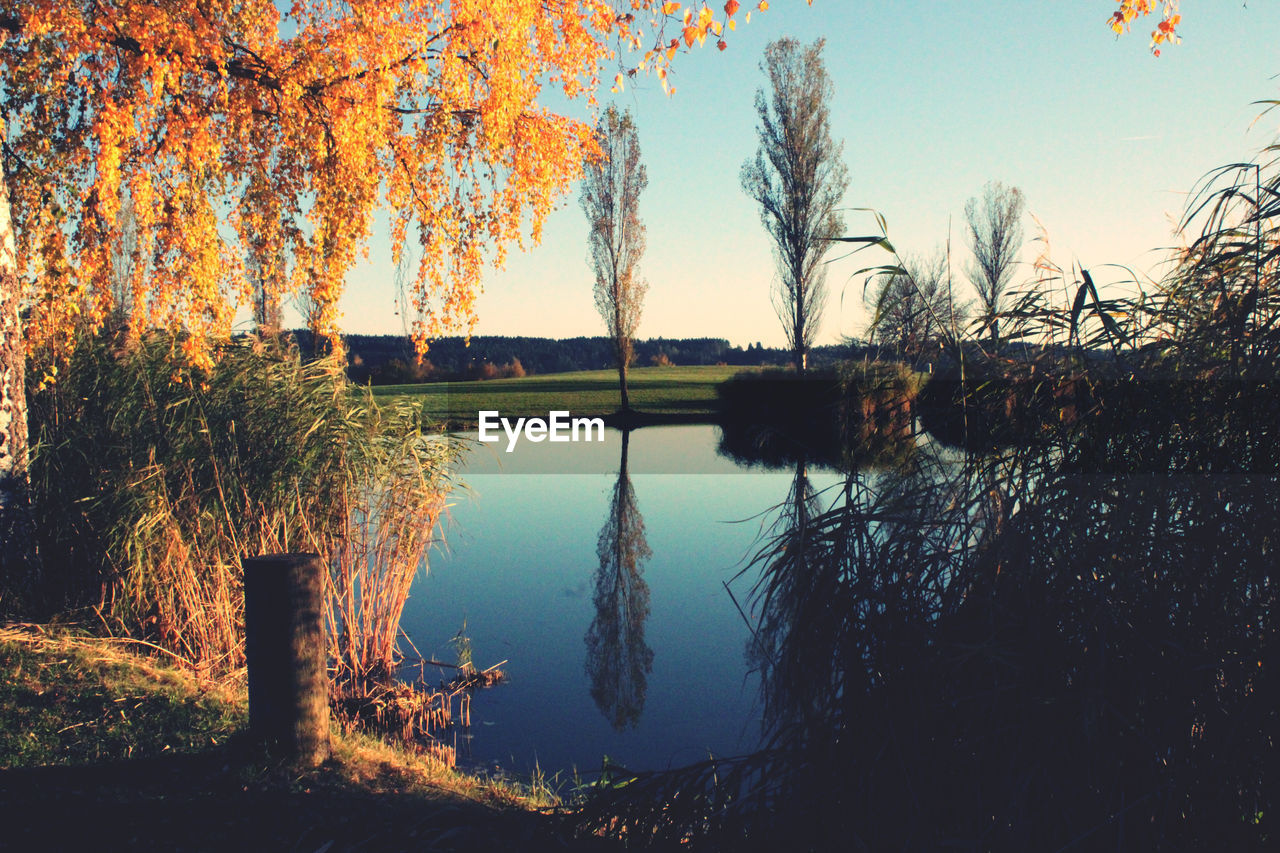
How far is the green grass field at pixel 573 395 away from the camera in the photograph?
32.0 meters

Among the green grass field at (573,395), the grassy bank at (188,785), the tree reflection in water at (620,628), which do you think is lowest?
the tree reflection in water at (620,628)

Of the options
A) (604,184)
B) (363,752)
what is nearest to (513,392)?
(604,184)

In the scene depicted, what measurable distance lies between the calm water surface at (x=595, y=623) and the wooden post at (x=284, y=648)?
2059 millimetres

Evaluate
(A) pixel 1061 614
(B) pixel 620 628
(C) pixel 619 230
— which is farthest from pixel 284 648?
(C) pixel 619 230

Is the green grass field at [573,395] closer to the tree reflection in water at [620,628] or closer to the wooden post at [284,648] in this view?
the tree reflection in water at [620,628]

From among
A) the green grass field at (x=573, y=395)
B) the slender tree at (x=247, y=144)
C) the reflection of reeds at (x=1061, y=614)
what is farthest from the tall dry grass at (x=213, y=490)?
the green grass field at (x=573, y=395)

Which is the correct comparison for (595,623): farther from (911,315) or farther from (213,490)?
(911,315)

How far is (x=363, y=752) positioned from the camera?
4.51 m

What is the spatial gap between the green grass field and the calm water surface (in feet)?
40.3

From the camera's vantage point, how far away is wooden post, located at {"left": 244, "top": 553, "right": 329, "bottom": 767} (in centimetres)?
392

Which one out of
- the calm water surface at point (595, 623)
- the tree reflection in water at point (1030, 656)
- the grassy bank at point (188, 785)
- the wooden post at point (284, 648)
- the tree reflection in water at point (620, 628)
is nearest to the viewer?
the tree reflection in water at point (1030, 656)

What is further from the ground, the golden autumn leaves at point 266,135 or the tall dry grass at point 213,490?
the golden autumn leaves at point 266,135

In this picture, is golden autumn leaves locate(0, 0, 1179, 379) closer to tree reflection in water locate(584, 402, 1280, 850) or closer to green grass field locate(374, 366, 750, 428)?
tree reflection in water locate(584, 402, 1280, 850)

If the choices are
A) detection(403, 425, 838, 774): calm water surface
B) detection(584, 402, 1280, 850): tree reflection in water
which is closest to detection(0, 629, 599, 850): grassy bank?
detection(584, 402, 1280, 850): tree reflection in water
